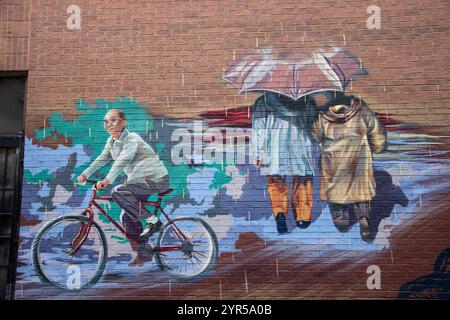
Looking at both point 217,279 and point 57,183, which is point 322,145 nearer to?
point 217,279

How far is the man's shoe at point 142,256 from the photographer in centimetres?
866

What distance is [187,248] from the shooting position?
28.5 feet

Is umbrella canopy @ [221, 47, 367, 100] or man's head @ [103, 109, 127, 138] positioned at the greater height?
umbrella canopy @ [221, 47, 367, 100]

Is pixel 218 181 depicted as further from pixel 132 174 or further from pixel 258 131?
pixel 132 174

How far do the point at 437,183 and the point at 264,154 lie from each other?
245 cm

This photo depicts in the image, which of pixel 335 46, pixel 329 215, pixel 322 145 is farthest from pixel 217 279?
pixel 335 46

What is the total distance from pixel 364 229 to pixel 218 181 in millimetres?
2136

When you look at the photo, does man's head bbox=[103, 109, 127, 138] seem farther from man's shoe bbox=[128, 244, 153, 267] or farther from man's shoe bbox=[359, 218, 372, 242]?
man's shoe bbox=[359, 218, 372, 242]

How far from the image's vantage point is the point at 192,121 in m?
8.95

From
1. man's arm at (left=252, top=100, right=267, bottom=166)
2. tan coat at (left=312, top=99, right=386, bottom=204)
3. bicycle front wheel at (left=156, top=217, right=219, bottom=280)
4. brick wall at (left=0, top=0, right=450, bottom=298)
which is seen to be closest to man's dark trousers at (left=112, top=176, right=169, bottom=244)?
brick wall at (left=0, top=0, right=450, bottom=298)

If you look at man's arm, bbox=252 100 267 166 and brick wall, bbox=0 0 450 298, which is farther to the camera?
man's arm, bbox=252 100 267 166

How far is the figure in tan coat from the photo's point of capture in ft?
28.6

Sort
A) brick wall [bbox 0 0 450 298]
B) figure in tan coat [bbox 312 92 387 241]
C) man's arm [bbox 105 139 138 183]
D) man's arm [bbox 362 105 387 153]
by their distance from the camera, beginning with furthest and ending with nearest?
man's arm [bbox 105 139 138 183], man's arm [bbox 362 105 387 153], figure in tan coat [bbox 312 92 387 241], brick wall [bbox 0 0 450 298]

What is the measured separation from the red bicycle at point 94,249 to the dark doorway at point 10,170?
1.31 feet
